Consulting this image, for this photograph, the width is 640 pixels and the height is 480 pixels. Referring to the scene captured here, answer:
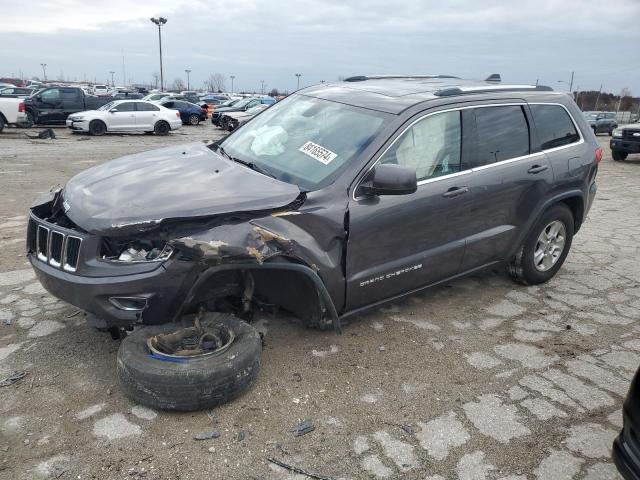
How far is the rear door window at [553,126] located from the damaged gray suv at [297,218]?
19 mm

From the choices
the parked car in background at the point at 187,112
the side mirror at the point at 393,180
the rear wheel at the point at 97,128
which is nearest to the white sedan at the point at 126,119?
the rear wheel at the point at 97,128

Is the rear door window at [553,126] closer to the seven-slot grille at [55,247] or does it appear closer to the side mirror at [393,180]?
the side mirror at [393,180]

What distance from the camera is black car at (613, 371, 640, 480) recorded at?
2029 millimetres

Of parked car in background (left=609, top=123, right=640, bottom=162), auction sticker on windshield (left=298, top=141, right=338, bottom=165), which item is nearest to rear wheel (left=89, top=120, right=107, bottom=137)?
parked car in background (left=609, top=123, right=640, bottom=162)

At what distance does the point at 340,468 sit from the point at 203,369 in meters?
0.88

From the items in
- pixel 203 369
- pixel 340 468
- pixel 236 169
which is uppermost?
pixel 236 169

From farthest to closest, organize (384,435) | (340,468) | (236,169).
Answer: (236,169) → (384,435) → (340,468)

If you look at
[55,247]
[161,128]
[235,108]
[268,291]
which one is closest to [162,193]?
[55,247]

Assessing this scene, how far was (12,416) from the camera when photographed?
280 centimetres

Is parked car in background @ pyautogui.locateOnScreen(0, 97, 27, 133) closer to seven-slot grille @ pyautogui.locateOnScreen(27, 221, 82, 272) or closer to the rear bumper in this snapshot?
seven-slot grille @ pyautogui.locateOnScreen(27, 221, 82, 272)

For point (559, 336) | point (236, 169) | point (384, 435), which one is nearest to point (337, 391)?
A: point (384, 435)

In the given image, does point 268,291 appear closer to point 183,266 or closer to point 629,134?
point 183,266

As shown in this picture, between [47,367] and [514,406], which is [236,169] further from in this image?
[514,406]

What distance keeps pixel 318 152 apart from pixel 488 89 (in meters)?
1.66
